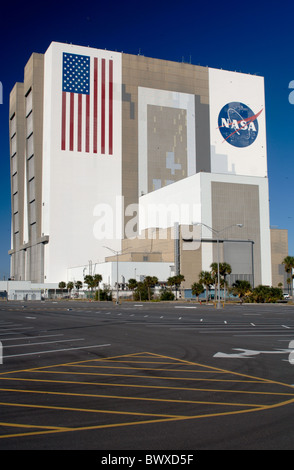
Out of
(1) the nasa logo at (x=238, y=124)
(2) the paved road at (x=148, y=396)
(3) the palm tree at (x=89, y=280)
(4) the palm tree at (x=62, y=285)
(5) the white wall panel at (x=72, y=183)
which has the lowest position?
(2) the paved road at (x=148, y=396)

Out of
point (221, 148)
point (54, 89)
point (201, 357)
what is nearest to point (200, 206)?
point (221, 148)

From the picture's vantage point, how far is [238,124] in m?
143

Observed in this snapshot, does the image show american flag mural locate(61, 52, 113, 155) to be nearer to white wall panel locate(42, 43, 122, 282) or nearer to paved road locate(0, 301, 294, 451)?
white wall panel locate(42, 43, 122, 282)

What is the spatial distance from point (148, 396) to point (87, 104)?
126 m

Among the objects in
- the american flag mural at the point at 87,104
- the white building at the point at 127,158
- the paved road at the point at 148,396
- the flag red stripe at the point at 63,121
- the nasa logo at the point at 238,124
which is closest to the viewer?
the paved road at the point at 148,396

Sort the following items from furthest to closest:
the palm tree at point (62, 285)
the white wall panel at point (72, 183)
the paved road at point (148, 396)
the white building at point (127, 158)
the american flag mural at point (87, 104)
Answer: the palm tree at point (62, 285) → the american flag mural at point (87, 104) → the white wall panel at point (72, 183) → the white building at point (127, 158) → the paved road at point (148, 396)

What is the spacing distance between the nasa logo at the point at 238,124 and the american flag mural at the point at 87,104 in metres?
34.0

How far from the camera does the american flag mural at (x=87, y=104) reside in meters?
127

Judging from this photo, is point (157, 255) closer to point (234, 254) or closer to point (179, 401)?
point (234, 254)

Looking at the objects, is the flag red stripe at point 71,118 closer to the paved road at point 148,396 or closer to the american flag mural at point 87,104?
the american flag mural at point 87,104

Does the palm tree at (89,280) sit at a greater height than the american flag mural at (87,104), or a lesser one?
lesser

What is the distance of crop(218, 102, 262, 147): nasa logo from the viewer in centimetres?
14000

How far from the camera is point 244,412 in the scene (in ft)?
27.7

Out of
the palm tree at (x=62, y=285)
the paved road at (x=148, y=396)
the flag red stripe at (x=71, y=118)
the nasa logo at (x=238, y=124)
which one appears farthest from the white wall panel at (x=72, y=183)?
the paved road at (x=148, y=396)
